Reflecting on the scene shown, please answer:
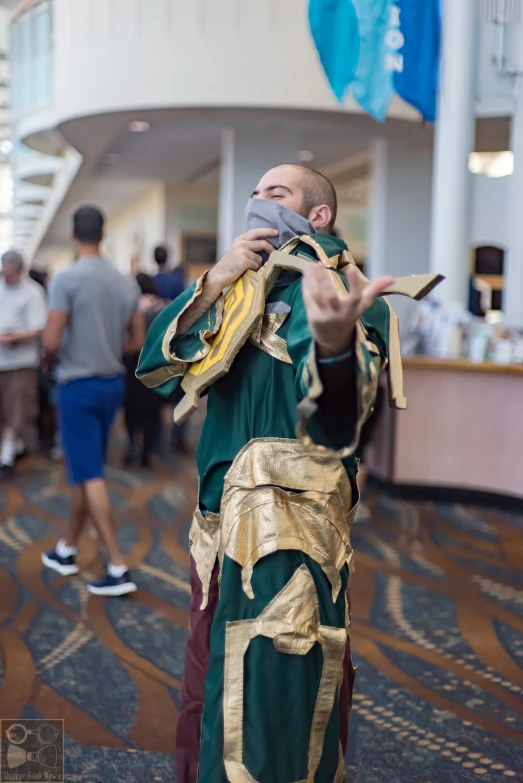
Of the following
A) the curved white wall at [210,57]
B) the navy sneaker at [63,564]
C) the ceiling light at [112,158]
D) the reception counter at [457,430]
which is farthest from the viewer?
the ceiling light at [112,158]

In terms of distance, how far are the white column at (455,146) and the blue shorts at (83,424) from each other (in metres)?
3.37

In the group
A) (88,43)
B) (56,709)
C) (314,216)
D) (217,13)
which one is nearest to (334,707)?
(314,216)

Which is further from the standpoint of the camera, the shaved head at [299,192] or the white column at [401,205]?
the white column at [401,205]

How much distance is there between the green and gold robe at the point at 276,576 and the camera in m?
1.69

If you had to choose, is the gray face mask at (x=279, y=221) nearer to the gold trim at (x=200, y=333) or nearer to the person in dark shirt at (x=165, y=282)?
the gold trim at (x=200, y=333)

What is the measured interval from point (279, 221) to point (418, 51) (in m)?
5.10

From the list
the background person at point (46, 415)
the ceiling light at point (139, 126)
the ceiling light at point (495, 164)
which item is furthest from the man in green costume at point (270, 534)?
the ceiling light at point (139, 126)

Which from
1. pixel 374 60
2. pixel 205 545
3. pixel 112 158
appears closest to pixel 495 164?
pixel 374 60

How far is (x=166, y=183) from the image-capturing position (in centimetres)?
1580

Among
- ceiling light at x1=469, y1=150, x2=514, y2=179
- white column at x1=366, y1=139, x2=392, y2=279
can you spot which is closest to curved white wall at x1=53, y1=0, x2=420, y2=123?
ceiling light at x1=469, y1=150, x2=514, y2=179

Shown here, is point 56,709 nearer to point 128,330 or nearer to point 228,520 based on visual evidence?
point 228,520

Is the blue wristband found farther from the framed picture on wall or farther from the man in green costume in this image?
the framed picture on wall

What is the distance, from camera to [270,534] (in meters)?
1.72

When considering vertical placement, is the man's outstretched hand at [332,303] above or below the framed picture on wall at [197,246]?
below
